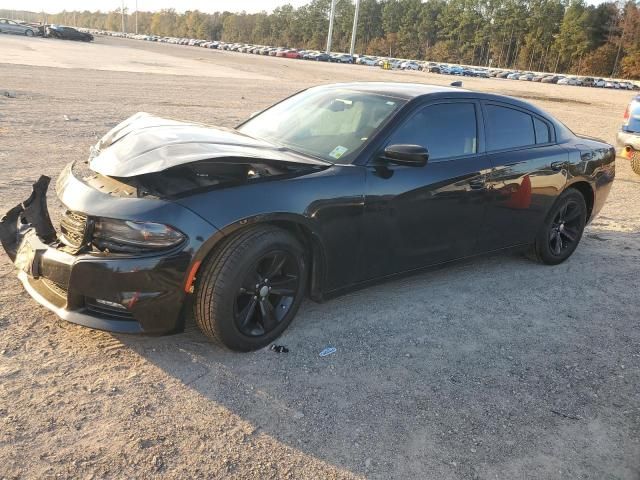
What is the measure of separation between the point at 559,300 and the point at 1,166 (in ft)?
21.8

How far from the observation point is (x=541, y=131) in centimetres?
525

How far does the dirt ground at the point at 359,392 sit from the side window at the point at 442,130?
1.18 metres

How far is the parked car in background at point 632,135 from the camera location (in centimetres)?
943

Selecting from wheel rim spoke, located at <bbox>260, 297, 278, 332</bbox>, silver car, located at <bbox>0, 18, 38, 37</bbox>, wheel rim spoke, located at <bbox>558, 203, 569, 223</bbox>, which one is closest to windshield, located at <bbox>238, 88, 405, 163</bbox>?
wheel rim spoke, located at <bbox>260, 297, 278, 332</bbox>

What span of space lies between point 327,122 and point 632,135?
7359 millimetres

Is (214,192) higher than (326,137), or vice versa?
(326,137)

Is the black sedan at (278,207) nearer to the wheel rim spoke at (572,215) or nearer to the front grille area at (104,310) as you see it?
the front grille area at (104,310)

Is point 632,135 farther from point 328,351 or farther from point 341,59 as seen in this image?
point 341,59

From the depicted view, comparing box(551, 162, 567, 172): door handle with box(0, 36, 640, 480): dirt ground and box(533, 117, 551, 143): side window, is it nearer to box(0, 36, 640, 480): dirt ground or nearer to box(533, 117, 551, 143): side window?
box(533, 117, 551, 143): side window

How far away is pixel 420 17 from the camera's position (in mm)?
122812

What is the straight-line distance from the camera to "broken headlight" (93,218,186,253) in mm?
3051

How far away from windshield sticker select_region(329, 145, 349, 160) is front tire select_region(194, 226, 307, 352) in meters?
0.75

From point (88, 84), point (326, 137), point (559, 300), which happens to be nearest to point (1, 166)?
point (326, 137)

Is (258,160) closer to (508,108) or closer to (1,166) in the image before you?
(508,108)
